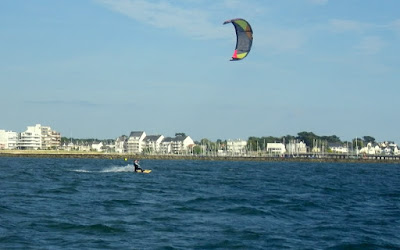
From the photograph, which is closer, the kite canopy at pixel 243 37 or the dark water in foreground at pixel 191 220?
the dark water in foreground at pixel 191 220

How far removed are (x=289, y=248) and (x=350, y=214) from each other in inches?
358

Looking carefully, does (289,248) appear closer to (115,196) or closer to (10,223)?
(10,223)

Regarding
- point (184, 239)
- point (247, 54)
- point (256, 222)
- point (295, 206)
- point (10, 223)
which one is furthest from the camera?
point (247, 54)

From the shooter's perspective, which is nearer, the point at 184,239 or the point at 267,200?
the point at 184,239

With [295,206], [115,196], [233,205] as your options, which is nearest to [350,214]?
[295,206]

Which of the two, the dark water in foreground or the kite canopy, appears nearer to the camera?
the dark water in foreground

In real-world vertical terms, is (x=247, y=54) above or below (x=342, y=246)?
above

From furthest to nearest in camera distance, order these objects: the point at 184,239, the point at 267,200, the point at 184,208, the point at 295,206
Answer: the point at 267,200
the point at 295,206
the point at 184,208
the point at 184,239

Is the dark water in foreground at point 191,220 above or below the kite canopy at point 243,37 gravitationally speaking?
below

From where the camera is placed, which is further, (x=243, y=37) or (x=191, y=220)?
(x=243, y=37)

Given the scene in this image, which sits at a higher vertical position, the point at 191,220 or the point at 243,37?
the point at 243,37

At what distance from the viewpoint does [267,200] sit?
3103cm

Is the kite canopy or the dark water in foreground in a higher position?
the kite canopy

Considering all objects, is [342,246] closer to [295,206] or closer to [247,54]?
[295,206]
